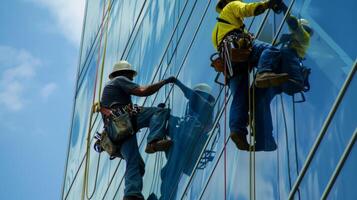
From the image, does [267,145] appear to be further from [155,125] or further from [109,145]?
[109,145]

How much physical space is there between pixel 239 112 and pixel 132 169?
2732 millimetres

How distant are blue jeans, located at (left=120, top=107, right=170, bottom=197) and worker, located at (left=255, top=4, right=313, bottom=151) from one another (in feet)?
8.79

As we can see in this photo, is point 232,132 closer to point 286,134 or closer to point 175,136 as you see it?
point 286,134

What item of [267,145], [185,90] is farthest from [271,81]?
[185,90]

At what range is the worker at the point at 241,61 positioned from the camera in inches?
349

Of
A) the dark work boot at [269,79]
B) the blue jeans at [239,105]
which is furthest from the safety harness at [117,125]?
the dark work boot at [269,79]

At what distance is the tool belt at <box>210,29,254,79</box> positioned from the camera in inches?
370

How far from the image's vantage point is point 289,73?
345 inches

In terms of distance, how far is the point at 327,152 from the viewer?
746cm

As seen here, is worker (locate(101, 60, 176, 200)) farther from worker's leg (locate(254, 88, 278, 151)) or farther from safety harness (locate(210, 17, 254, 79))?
worker's leg (locate(254, 88, 278, 151))

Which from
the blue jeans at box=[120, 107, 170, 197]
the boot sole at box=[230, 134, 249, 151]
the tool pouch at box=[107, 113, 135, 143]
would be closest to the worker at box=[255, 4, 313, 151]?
the boot sole at box=[230, 134, 249, 151]

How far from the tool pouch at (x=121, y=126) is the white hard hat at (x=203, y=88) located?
3.64ft

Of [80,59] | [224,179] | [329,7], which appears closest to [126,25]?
[80,59]

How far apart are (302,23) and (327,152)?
190cm
